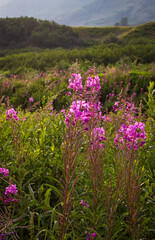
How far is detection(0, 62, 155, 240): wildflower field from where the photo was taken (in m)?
1.30

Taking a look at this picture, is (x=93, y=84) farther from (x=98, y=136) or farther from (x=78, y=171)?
(x=78, y=171)

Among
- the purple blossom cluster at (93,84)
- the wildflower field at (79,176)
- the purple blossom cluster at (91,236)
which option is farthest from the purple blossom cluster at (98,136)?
the purple blossom cluster at (91,236)

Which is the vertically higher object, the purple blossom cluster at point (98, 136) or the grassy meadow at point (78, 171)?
the purple blossom cluster at point (98, 136)

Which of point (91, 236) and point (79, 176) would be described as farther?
point (79, 176)

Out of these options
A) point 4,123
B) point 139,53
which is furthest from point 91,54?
point 4,123

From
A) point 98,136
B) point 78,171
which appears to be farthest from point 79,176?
point 98,136

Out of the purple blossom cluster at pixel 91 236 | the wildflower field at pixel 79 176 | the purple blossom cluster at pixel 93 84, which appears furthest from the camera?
the purple blossom cluster at pixel 93 84

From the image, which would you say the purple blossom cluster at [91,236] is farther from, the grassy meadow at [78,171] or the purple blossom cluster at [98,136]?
the purple blossom cluster at [98,136]

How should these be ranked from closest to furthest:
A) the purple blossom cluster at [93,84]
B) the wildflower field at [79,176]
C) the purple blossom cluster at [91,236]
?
the wildflower field at [79,176] < the purple blossom cluster at [91,236] < the purple blossom cluster at [93,84]

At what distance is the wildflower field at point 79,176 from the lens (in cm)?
130

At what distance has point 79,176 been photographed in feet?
6.93

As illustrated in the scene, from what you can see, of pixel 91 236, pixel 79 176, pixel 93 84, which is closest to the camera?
pixel 91 236

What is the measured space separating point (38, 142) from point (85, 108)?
126 cm

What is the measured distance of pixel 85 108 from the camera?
1.36m
